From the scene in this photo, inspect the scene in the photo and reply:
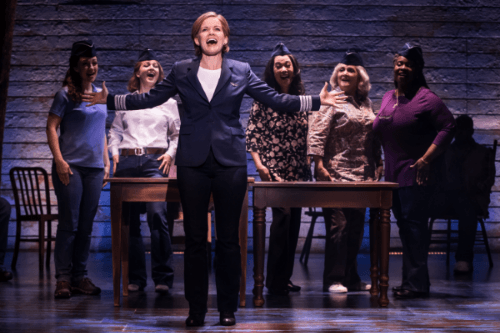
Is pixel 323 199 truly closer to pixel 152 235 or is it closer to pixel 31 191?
pixel 152 235

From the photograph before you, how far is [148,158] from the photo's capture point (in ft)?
11.7

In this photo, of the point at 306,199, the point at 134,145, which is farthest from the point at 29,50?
the point at 306,199

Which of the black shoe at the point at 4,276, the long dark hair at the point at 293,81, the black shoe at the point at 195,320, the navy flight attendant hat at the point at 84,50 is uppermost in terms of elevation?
the navy flight attendant hat at the point at 84,50

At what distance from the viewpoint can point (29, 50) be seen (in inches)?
232

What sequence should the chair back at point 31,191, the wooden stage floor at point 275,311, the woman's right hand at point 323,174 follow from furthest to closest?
the chair back at point 31,191, the woman's right hand at point 323,174, the wooden stage floor at point 275,311

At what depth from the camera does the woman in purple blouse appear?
3342 mm

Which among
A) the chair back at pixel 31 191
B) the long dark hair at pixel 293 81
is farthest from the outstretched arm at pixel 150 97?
the chair back at pixel 31 191

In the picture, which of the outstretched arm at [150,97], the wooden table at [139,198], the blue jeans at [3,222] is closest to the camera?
the outstretched arm at [150,97]

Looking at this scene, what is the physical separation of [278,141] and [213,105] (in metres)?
0.97

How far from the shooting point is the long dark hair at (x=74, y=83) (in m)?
3.37

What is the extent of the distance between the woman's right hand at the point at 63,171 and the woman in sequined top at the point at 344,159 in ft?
4.95

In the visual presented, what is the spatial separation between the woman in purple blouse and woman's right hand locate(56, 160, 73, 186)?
6.42 feet

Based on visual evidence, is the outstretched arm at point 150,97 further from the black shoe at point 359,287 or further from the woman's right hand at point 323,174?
the black shoe at point 359,287

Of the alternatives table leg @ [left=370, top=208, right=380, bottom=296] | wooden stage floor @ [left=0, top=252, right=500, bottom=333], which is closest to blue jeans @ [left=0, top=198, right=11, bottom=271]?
wooden stage floor @ [left=0, top=252, right=500, bottom=333]
